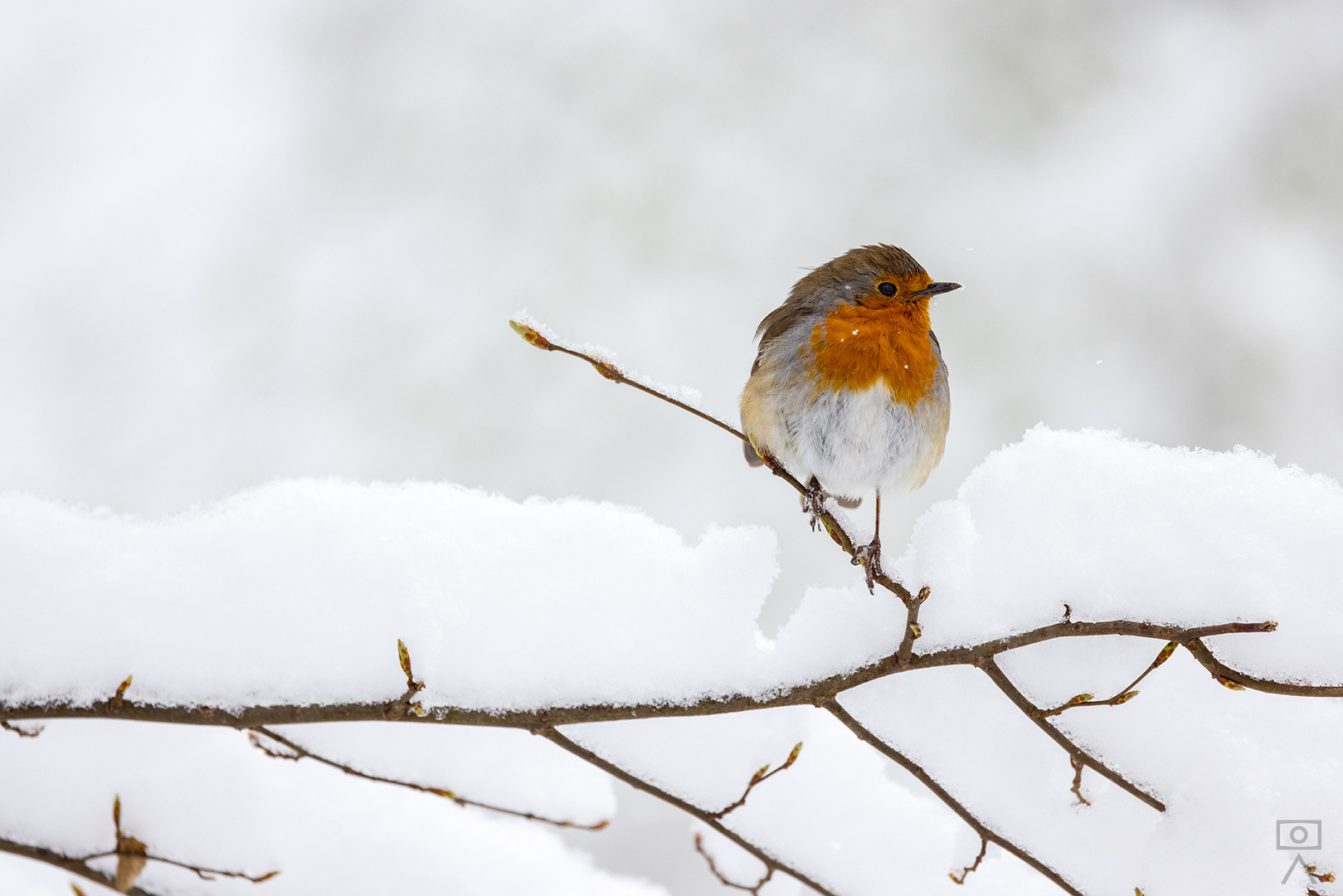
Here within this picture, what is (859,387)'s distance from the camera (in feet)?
7.29

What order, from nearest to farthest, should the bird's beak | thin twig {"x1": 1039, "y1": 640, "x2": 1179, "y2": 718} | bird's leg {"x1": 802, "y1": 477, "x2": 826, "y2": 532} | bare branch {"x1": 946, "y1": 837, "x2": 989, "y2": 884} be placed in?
thin twig {"x1": 1039, "y1": 640, "x2": 1179, "y2": 718}, bare branch {"x1": 946, "y1": 837, "x2": 989, "y2": 884}, bird's leg {"x1": 802, "y1": 477, "x2": 826, "y2": 532}, the bird's beak

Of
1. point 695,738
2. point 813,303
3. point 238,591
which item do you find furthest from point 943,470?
point 238,591

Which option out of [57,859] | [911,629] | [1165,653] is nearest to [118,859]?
[57,859]

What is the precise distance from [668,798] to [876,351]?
4.30ft

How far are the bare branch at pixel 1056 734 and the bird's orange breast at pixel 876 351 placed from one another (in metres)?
0.98

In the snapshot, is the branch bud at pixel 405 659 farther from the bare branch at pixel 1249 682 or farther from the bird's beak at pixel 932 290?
the bird's beak at pixel 932 290

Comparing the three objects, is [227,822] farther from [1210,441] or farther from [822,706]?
[1210,441]

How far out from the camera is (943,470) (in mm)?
3840

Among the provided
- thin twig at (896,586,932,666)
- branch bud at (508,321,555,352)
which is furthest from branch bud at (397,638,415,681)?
thin twig at (896,586,932,666)

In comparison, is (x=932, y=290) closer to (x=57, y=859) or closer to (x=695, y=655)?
(x=695, y=655)

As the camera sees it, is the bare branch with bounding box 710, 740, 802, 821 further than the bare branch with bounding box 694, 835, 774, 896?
No

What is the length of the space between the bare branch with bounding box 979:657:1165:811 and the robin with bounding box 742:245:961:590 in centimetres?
82

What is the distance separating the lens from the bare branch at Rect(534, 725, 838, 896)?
134 centimetres

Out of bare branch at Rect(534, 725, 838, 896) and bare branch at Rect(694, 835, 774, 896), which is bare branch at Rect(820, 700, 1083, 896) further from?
bare branch at Rect(694, 835, 774, 896)
